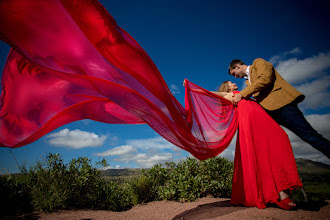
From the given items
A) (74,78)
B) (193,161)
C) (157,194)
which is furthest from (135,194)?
(74,78)

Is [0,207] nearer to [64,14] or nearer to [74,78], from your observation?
[74,78]

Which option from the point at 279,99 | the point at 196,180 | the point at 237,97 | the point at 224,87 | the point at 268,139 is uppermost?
the point at 224,87

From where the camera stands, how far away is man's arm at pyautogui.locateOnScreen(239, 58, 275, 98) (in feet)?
8.83

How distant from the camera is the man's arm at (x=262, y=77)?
269 cm

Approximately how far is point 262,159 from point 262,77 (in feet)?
4.38

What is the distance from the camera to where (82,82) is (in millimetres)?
2451

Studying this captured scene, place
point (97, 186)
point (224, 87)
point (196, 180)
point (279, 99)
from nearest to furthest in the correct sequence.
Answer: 1. point (279, 99)
2. point (224, 87)
3. point (97, 186)
4. point (196, 180)

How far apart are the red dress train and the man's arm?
11.2 inches

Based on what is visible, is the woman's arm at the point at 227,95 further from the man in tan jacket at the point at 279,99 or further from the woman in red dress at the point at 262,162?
the woman in red dress at the point at 262,162

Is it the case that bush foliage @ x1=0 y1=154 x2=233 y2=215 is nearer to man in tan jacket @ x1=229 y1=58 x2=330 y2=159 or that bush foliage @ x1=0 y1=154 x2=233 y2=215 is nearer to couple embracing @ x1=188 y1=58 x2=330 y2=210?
couple embracing @ x1=188 y1=58 x2=330 y2=210

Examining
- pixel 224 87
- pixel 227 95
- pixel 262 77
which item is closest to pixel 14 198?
pixel 227 95

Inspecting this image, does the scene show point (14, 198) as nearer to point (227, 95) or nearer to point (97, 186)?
point (97, 186)

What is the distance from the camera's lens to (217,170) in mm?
5211

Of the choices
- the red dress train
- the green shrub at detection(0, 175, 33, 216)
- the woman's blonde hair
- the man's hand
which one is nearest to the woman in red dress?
the red dress train
